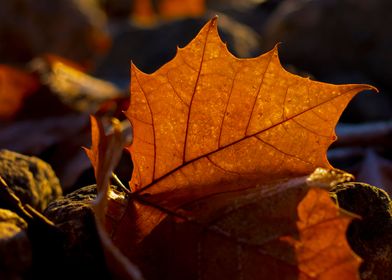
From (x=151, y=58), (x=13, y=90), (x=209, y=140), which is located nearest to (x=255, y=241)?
(x=209, y=140)

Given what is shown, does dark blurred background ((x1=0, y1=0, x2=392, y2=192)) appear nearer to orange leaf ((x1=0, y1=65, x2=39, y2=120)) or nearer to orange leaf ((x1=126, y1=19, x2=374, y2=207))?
orange leaf ((x1=0, y1=65, x2=39, y2=120))

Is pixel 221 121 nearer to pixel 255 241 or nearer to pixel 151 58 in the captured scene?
pixel 255 241

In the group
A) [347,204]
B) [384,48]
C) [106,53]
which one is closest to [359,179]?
[347,204]

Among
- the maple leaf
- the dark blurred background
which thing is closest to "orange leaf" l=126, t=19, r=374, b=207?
the maple leaf

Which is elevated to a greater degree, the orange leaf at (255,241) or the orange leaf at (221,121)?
the orange leaf at (221,121)

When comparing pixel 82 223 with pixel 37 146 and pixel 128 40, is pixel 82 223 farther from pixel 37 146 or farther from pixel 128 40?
pixel 128 40

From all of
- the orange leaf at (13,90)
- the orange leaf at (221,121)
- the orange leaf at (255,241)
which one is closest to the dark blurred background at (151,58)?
the orange leaf at (13,90)

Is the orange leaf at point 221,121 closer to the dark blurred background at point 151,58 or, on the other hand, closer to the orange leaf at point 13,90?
the dark blurred background at point 151,58
